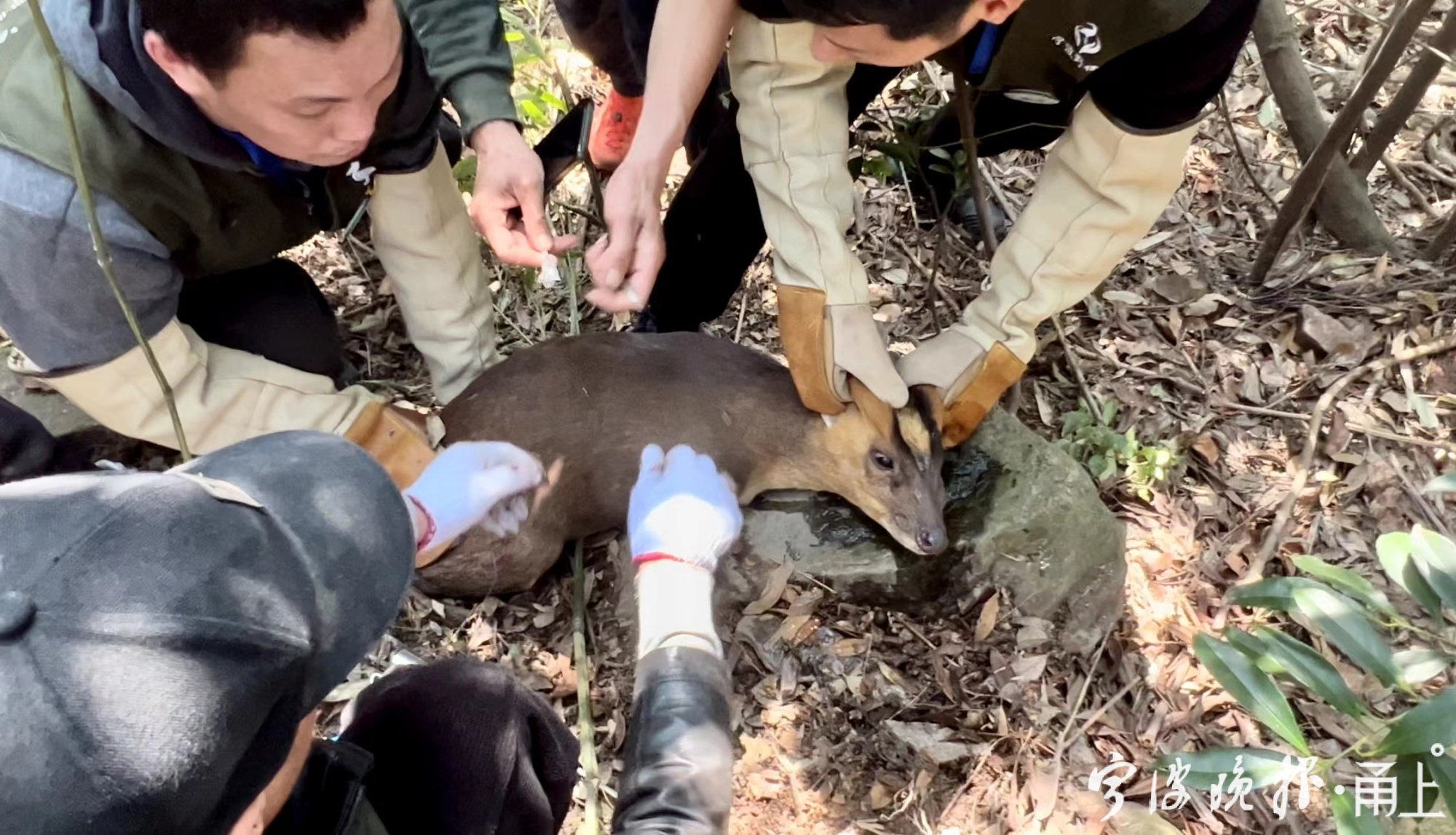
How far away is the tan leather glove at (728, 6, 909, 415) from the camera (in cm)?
274

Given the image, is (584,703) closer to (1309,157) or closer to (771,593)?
(771,593)

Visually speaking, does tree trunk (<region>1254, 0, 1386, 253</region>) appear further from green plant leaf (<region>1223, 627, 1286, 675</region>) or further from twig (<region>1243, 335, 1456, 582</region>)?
green plant leaf (<region>1223, 627, 1286, 675</region>)

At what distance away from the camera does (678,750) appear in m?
1.93

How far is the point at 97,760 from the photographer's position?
1.18 metres

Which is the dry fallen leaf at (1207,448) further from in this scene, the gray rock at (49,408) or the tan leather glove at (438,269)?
the gray rock at (49,408)

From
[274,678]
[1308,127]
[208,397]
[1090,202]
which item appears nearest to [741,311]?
[1090,202]

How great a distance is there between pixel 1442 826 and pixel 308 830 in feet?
9.53

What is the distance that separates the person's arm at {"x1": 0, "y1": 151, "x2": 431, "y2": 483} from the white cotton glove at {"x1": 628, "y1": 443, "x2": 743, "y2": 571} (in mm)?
834

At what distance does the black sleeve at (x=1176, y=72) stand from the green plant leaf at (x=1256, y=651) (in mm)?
1284

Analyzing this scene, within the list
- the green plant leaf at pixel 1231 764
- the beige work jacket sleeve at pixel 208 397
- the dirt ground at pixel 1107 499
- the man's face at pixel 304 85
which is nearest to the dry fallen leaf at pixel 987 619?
the dirt ground at pixel 1107 499

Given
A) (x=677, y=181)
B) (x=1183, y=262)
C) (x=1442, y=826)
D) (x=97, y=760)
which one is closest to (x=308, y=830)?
(x=97, y=760)

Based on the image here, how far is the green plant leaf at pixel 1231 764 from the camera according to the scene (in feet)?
6.36

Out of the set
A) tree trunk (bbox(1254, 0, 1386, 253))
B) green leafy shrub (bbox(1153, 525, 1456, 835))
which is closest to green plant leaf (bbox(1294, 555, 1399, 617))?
green leafy shrub (bbox(1153, 525, 1456, 835))

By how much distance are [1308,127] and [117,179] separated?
13.9ft
